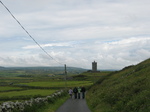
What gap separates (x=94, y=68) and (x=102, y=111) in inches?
5196

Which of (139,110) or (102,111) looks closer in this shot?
(139,110)

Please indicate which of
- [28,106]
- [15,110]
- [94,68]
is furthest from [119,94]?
[94,68]

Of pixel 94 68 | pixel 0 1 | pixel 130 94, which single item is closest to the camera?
pixel 0 1

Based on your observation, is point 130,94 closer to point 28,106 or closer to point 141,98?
point 141,98

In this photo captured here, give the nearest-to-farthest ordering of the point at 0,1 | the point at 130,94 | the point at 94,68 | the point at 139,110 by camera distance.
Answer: the point at 0,1
the point at 139,110
the point at 130,94
the point at 94,68

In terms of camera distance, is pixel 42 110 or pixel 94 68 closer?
pixel 42 110

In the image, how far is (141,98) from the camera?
54.7 ft

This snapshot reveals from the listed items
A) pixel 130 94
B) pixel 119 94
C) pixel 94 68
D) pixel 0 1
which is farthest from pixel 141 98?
pixel 94 68

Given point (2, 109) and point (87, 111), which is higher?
point (2, 109)

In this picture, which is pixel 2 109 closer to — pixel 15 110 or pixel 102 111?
pixel 15 110

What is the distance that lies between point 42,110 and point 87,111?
4530 mm

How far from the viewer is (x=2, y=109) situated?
14938 millimetres

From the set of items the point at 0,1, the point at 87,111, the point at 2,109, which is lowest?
the point at 87,111

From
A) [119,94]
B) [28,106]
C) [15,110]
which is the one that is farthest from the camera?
[119,94]
